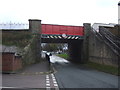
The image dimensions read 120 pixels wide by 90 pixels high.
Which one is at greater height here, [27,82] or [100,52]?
[100,52]

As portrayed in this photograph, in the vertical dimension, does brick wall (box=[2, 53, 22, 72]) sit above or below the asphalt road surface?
above

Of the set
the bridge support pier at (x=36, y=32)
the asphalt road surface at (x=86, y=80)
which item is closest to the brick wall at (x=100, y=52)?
the asphalt road surface at (x=86, y=80)

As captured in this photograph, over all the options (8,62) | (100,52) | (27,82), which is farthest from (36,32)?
(27,82)

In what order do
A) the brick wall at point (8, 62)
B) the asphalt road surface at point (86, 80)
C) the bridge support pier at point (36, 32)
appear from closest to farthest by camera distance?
the asphalt road surface at point (86, 80)
the brick wall at point (8, 62)
the bridge support pier at point (36, 32)

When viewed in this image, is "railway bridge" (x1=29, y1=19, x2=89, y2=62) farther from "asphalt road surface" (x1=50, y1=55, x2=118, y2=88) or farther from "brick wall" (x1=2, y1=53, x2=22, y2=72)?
"asphalt road surface" (x1=50, y1=55, x2=118, y2=88)

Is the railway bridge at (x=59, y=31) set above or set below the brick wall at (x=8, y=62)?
above

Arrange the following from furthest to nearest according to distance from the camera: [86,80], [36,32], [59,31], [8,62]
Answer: [59,31] < [36,32] < [8,62] < [86,80]

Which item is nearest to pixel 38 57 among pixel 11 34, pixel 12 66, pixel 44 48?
pixel 11 34

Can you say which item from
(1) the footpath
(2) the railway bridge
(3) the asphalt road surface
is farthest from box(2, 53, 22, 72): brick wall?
(2) the railway bridge

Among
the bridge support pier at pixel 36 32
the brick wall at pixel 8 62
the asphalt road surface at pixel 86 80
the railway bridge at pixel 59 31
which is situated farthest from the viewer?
the railway bridge at pixel 59 31

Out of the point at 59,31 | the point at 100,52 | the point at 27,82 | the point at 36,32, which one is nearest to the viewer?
the point at 27,82

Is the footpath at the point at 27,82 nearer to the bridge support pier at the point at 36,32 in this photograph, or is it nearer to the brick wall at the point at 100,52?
the brick wall at the point at 100,52

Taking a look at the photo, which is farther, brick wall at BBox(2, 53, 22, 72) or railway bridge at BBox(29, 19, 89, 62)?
Result: railway bridge at BBox(29, 19, 89, 62)

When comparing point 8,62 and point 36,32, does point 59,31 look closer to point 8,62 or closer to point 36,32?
point 36,32
